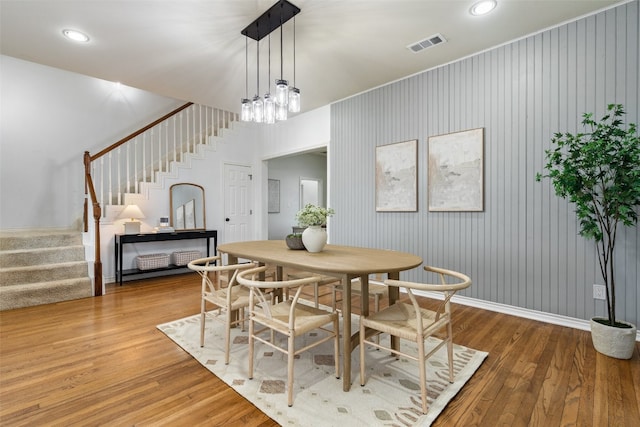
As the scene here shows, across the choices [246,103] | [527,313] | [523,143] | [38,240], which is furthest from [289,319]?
[38,240]

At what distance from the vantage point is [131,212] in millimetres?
4559

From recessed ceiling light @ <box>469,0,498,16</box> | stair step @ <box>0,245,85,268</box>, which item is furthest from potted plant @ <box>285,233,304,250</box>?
→ stair step @ <box>0,245,85,268</box>

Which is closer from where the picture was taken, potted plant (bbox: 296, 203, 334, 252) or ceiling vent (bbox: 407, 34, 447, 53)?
potted plant (bbox: 296, 203, 334, 252)

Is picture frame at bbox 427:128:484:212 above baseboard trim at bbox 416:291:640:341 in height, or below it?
above

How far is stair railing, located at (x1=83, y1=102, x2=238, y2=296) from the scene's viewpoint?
4.65 meters

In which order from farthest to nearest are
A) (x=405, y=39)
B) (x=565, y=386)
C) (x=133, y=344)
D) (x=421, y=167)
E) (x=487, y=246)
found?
1. (x=421, y=167)
2. (x=487, y=246)
3. (x=405, y=39)
4. (x=133, y=344)
5. (x=565, y=386)

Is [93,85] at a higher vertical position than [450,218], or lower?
higher

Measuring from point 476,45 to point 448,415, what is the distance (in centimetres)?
335

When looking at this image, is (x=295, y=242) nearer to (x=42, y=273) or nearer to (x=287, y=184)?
(x=42, y=273)

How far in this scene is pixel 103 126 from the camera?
17.6 feet

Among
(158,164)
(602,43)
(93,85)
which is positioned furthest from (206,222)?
(602,43)

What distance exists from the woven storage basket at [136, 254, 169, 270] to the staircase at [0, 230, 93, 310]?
0.72 m

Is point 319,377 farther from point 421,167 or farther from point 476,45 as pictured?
point 476,45

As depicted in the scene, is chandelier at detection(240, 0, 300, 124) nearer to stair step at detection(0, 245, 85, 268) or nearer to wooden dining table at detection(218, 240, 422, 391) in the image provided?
wooden dining table at detection(218, 240, 422, 391)
